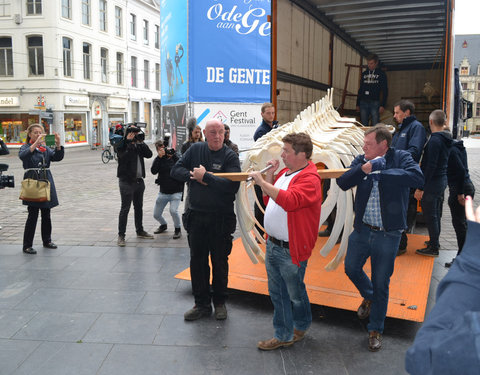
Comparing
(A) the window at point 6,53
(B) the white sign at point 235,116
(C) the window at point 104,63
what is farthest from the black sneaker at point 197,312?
(C) the window at point 104,63

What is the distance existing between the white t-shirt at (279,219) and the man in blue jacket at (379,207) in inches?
23.1

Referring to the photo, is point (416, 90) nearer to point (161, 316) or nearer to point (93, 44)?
point (161, 316)

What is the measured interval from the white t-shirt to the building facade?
276 ft

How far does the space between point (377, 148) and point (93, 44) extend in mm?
30212

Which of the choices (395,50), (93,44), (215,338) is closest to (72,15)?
(93,44)

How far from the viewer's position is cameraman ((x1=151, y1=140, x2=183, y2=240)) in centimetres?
696

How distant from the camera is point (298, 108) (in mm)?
8453

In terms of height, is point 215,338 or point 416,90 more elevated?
point 416,90

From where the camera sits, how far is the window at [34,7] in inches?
1035

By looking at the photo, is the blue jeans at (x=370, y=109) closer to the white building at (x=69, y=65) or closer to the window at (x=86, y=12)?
the white building at (x=69, y=65)

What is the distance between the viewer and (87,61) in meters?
29.8

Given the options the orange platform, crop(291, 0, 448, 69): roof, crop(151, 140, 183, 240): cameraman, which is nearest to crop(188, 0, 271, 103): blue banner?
crop(291, 0, 448, 69): roof

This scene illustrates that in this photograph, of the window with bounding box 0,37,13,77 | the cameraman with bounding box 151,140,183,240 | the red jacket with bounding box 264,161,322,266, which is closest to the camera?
the red jacket with bounding box 264,161,322,266

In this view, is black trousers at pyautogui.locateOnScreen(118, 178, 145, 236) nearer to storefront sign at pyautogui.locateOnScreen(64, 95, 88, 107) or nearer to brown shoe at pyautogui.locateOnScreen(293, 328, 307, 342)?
brown shoe at pyautogui.locateOnScreen(293, 328, 307, 342)
